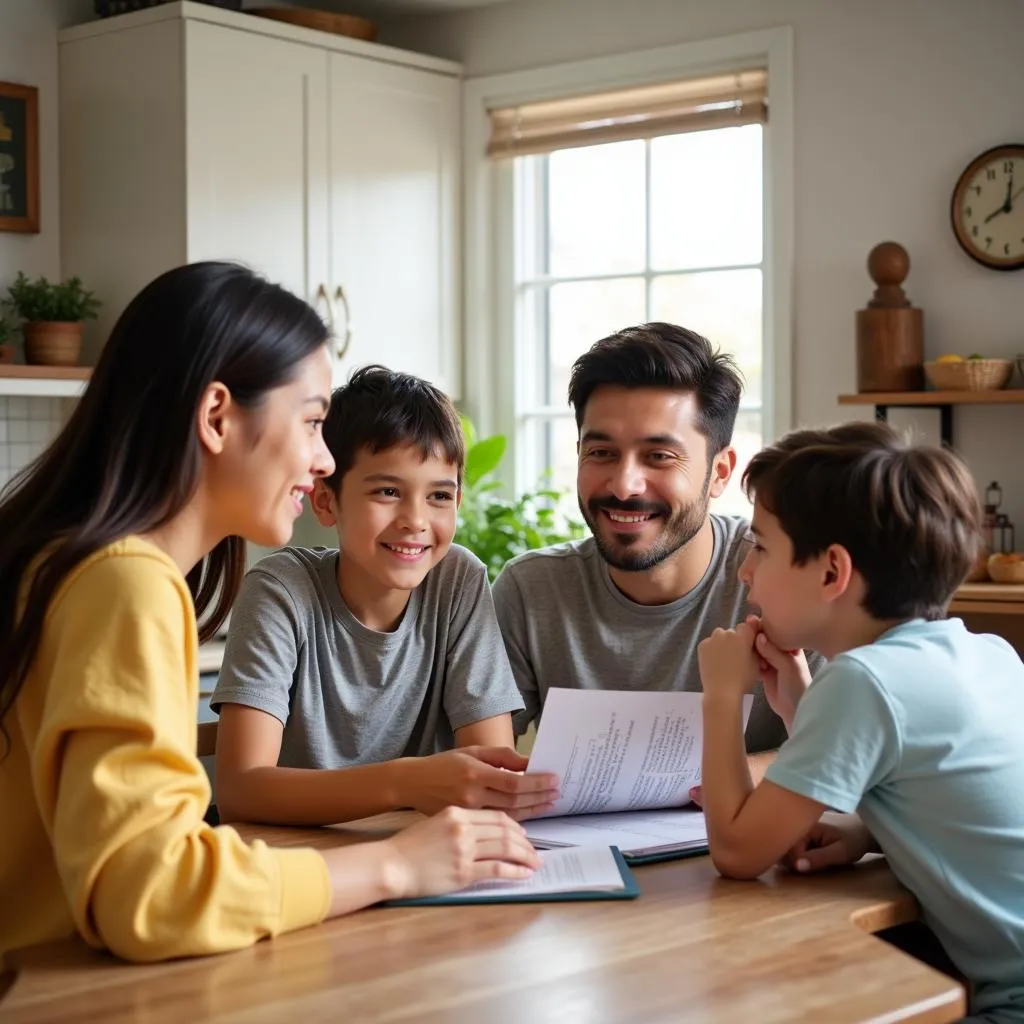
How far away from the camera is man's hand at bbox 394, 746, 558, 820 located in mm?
1663

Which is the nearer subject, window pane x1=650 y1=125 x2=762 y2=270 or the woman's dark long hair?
the woman's dark long hair

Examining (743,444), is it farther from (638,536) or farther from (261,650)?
(261,650)

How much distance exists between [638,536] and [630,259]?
2.49 meters

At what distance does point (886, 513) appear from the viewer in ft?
5.03

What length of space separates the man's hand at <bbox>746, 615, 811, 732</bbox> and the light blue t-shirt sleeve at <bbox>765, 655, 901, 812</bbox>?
0.65 feet

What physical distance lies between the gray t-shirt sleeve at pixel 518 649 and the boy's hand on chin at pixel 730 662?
2.02 ft

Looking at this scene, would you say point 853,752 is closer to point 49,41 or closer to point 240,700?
point 240,700

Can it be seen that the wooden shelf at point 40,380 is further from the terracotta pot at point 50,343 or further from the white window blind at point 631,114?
the white window blind at point 631,114

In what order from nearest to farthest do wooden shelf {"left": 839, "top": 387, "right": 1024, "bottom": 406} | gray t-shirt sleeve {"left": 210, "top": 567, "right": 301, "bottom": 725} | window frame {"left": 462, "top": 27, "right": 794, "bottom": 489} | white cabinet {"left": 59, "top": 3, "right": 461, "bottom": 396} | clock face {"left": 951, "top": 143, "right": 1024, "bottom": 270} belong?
gray t-shirt sleeve {"left": 210, "top": 567, "right": 301, "bottom": 725}, wooden shelf {"left": 839, "top": 387, "right": 1024, "bottom": 406}, clock face {"left": 951, "top": 143, "right": 1024, "bottom": 270}, white cabinet {"left": 59, "top": 3, "right": 461, "bottom": 396}, window frame {"left": 462, "top": 27, "right": 794, "bottom": 489}

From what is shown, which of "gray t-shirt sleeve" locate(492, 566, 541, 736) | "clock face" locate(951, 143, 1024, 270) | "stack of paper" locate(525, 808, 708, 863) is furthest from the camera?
"clock face" locate(951, 143, 1024, 270)

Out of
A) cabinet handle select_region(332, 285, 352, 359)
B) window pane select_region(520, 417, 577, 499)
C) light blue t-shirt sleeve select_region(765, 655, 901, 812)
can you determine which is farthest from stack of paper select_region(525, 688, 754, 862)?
window pane select_region(520, 417, 577, 499)

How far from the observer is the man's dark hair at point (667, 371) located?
2166 millimetres

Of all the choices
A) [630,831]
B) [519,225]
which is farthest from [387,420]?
[519,225]

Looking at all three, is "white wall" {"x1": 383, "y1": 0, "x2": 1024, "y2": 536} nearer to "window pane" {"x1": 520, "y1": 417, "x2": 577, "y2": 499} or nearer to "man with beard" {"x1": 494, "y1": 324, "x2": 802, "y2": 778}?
"window pane" {"x1": 520, "y1": 417, "x2": 577, "y2": 499}
